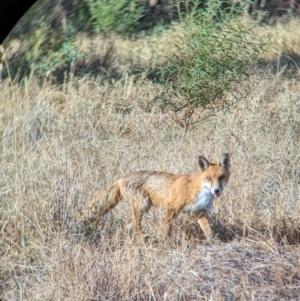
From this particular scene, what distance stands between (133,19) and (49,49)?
222 centimetres

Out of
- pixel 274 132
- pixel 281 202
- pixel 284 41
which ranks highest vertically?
pixel 281 202

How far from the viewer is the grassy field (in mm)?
6543

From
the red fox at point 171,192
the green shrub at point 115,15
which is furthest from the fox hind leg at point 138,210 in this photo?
the green shrub at point 115,15

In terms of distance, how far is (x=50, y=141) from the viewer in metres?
9.61

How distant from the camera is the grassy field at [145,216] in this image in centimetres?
654

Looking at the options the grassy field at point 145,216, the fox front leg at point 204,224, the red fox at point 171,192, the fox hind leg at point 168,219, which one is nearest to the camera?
the grassy field at point 145,216

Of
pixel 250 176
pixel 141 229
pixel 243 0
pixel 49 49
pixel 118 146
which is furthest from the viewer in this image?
pixel 243 0

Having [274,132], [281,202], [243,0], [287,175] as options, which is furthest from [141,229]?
[243,0]

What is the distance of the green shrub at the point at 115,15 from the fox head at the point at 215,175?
580cm

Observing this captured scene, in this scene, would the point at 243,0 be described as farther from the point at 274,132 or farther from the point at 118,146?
the point at 118,146

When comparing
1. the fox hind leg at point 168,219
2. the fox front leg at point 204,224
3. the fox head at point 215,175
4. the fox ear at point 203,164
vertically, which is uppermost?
the fox ear at point 203,164

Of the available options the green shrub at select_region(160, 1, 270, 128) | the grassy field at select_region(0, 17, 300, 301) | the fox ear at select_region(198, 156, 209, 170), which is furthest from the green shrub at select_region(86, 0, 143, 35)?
the fox ear at select_region(198, 156, 209, 170)

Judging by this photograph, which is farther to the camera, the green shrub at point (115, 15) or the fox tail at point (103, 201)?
the green shrub at point (115, 15)

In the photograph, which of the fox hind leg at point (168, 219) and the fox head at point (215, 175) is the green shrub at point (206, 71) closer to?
the fox head at point (215, 175)
